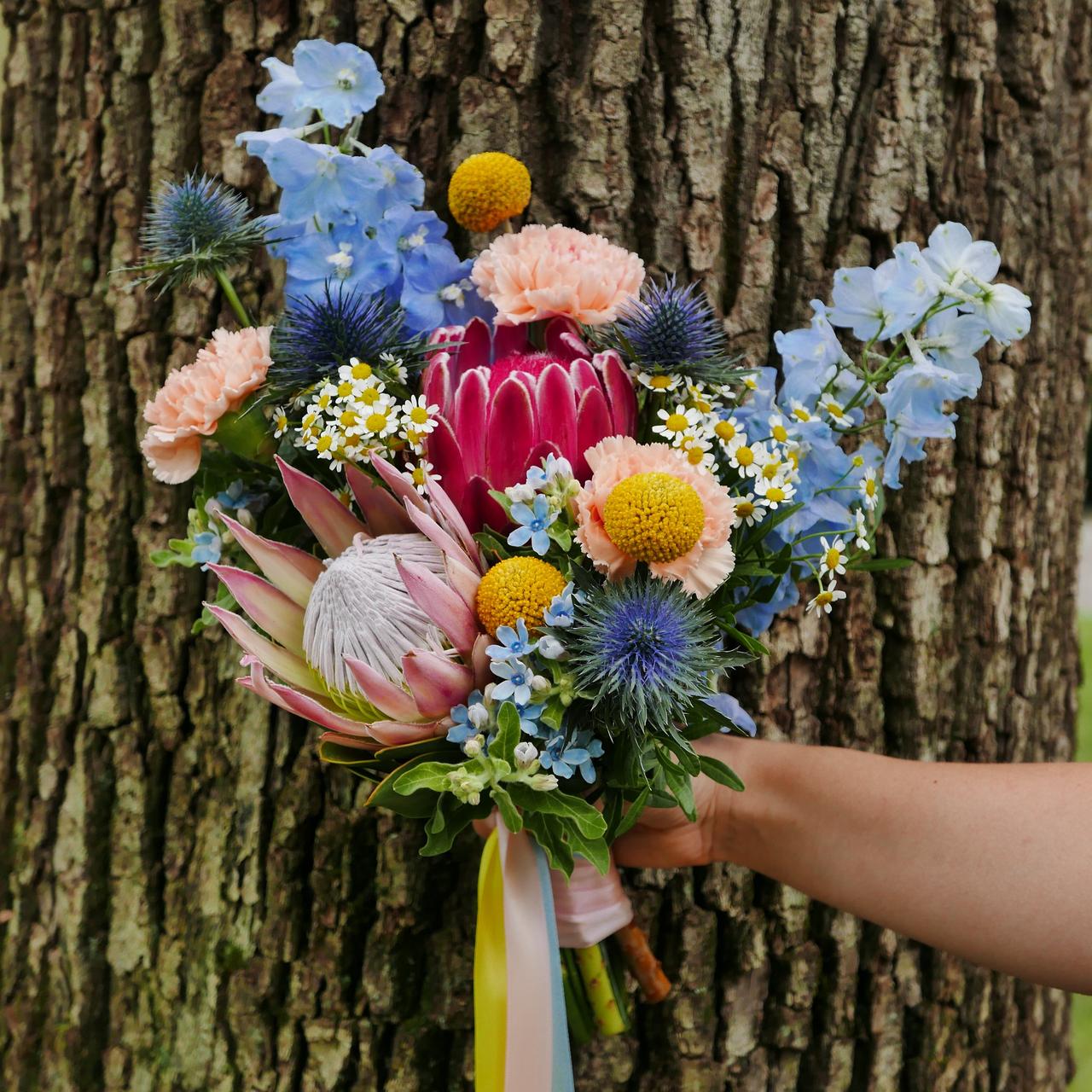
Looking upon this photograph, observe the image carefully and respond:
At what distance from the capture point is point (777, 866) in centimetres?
124

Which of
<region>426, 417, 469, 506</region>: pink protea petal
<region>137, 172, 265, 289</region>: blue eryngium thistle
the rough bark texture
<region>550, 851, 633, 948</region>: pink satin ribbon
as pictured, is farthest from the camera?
the rough bark texture

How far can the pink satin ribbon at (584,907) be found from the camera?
1.19 meters

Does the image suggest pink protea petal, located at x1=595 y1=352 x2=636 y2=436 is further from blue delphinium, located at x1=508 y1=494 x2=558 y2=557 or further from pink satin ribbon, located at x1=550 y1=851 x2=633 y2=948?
pink satin ribbon, located at x1=550 y1=851 x2=633 y2=948

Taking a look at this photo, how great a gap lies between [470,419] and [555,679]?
0.26 metres

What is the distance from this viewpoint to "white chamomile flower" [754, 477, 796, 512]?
0.93 metres

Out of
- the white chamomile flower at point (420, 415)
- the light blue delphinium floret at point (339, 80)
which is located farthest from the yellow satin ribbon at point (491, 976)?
the light blue delphinium floret at point (339, 80)

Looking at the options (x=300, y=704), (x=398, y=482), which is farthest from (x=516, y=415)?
(x=300, y=704)

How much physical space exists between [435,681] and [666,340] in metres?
0.41

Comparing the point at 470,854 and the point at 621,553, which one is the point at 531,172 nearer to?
the point at 621,553

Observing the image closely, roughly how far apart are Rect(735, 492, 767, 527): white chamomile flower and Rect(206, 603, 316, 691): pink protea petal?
1.49ft

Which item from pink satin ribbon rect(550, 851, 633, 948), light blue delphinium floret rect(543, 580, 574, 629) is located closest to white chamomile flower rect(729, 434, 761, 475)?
light blue delphinium floret rect(543, 580, 574, 629)

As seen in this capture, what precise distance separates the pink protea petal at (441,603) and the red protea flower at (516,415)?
0.11 meters

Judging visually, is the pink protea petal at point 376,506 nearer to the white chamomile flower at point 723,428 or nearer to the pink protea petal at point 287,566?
the pink protea petal at point 287,566

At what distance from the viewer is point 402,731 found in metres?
0.89
